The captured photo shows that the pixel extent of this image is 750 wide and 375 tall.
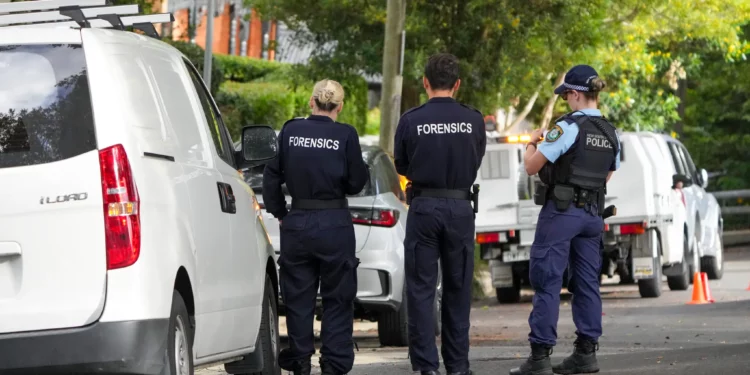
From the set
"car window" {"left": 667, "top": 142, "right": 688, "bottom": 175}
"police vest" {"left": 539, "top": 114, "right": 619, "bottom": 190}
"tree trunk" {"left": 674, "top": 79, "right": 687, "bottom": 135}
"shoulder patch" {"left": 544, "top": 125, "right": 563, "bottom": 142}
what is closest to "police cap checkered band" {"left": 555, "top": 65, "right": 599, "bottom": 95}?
"police vest" {"left": 539, "top": 114, "right": 619, "bottom": 190}

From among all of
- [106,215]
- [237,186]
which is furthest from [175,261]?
[237,186]

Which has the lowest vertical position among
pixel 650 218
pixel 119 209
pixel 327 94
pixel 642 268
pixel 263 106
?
pixel 642 268

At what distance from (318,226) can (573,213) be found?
1664mm

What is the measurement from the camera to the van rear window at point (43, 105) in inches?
223

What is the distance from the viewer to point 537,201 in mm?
9578

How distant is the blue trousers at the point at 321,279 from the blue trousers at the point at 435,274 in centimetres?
35

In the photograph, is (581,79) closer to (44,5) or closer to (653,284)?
(44,5)

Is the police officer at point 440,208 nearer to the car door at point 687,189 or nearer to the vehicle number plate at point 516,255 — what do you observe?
the vehicle number plate at point 516,255

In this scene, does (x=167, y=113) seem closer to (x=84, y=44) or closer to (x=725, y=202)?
(x=84, y=44)

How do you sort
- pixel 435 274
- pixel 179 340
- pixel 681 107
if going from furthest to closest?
pixel 681 107
pixel 435 274
pixel 179 340

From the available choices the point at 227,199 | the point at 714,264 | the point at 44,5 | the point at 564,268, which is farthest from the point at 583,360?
the point at 714,264

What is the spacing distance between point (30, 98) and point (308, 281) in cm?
333

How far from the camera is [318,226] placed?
8703 mm

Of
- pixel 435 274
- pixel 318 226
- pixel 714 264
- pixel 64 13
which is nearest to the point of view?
pixel 64 13
